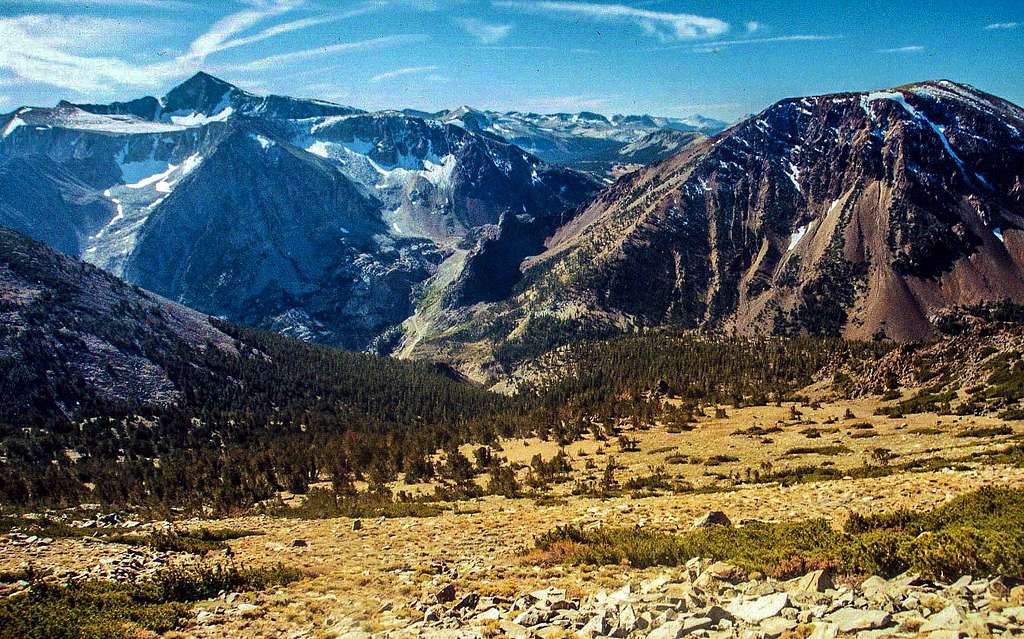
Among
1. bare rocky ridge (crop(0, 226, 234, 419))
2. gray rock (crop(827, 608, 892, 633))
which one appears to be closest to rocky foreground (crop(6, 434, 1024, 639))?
gray rock (crop(827, 608, 892, 633))

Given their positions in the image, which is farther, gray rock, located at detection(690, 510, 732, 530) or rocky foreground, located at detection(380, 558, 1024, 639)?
gray rock, located at detection(690, 510, 732, 530)

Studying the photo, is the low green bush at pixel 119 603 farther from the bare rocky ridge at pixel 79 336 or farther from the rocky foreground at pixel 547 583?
the bare rocky ridge at pixel 79 336

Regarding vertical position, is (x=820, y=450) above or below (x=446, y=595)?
below

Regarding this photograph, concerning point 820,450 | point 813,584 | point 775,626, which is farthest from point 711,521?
point 820,450

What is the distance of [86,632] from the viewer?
16359 mm

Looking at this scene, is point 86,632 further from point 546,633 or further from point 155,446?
point 155,446

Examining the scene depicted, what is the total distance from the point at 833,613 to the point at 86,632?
1927 cm

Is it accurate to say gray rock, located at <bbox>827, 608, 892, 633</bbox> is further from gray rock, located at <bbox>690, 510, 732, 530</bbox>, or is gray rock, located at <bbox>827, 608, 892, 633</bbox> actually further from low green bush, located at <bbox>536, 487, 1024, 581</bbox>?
gray rock, located at <bbox>690, 510, 732, 530</bbox>

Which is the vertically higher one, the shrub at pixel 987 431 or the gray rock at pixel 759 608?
the gray rock at pixel 759 608

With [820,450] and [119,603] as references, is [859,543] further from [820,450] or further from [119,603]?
[820,450]

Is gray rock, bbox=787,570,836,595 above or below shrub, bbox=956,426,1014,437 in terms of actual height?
above

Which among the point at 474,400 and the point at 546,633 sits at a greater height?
the point at 546,633

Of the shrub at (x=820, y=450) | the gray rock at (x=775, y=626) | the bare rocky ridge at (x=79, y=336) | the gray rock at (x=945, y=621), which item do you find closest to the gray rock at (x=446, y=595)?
the gray rock at (x=775, y=626)

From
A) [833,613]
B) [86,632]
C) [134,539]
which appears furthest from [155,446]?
[833,613]
